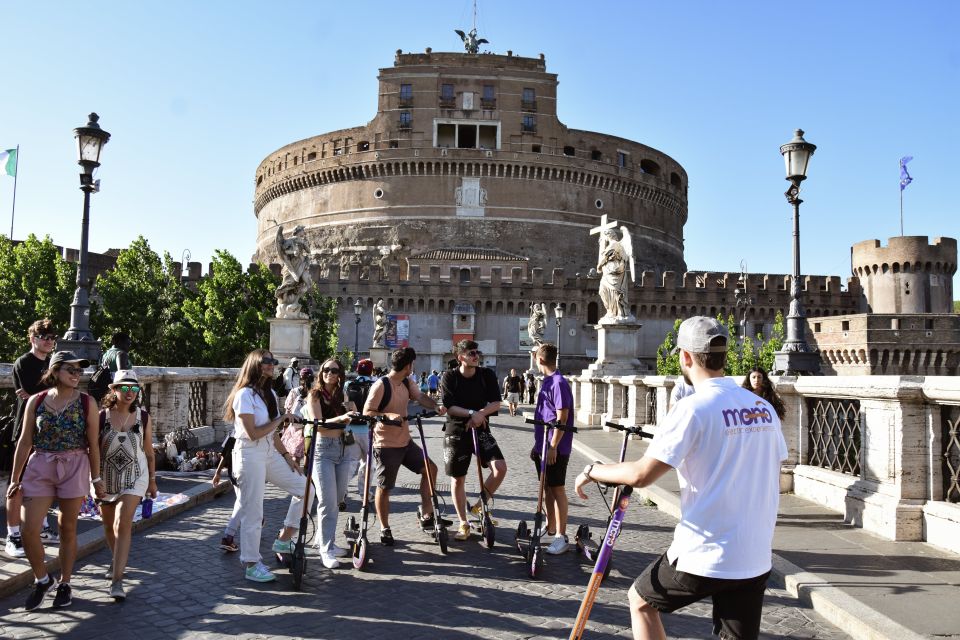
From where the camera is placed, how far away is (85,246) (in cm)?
1142

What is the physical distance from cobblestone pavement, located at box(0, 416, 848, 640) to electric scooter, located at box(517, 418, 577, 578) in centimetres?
12

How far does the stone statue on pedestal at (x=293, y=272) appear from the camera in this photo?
53.5ft

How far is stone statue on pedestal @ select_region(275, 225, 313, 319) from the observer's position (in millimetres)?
16297

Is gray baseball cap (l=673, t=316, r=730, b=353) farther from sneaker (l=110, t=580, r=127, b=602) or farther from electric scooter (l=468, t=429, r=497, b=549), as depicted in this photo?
sneaker (l=110, t=580, r=127, b=602)

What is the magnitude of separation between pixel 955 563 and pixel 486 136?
61059mm

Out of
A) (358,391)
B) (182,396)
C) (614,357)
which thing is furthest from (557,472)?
(614,357)

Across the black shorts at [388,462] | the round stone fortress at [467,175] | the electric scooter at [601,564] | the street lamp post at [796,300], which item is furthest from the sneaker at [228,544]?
the round stone fortress at [467,175]

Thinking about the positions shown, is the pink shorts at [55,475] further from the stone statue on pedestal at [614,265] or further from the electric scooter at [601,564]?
the stone statue on pedestal at [614,265]

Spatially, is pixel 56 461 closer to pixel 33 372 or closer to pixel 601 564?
pixel 33 372

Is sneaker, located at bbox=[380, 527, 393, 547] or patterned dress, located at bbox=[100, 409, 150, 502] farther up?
patterned dress, located at bbox=[100, 409, 150, 502]

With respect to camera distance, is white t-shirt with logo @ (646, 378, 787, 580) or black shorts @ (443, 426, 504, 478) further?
black shorts @ (443, 426, 504, 478)

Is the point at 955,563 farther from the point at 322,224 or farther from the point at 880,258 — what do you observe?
the point at 322,224

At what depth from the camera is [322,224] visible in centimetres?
6494

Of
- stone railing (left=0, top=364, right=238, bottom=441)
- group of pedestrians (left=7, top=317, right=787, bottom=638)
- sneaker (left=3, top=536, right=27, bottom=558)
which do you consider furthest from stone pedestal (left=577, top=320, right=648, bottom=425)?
sneaker (left=3, top=536, right=27, bottom=558)
